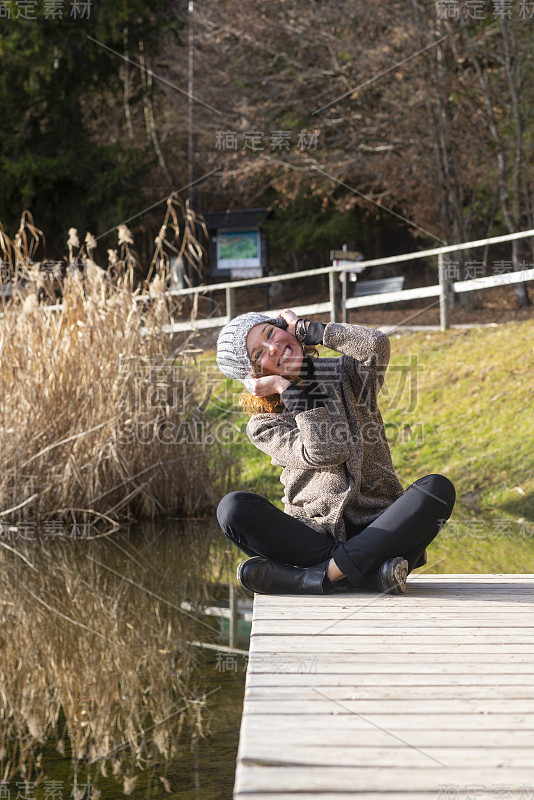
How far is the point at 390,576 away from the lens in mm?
2770

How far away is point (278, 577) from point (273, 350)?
2.29 feet

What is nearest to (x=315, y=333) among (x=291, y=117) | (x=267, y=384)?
(x=267, y=384)

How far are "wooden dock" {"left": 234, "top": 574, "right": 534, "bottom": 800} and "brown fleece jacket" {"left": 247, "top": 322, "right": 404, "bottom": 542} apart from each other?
0.89 feet

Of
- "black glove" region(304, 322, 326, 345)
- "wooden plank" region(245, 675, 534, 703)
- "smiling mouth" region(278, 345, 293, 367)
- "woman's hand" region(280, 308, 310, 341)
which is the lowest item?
"wooden plank" region(245, 675, 534, 703)

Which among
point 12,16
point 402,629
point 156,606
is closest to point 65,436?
point 156,606

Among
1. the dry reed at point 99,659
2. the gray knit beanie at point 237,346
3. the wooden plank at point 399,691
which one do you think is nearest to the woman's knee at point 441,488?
the gray knit beanie at point 237,346

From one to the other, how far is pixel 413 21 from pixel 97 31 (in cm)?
483

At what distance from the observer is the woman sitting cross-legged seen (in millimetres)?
2764

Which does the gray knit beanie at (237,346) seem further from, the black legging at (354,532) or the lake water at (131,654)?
the lake water at (131,654)

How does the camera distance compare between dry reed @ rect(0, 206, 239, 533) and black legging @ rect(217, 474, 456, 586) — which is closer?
black legging @ rect(217, 474, 456, 586)

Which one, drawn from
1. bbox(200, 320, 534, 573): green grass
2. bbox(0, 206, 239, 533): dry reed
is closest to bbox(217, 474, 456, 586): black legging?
bbox(200, 320, 534, 573): green grass

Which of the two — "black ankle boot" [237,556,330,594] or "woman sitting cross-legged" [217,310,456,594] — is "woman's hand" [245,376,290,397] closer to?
"woman sitting cross-legged" [217,310,456,594]

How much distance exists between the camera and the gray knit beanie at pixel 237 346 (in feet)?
9.16

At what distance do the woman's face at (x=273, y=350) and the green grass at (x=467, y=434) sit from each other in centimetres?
211
